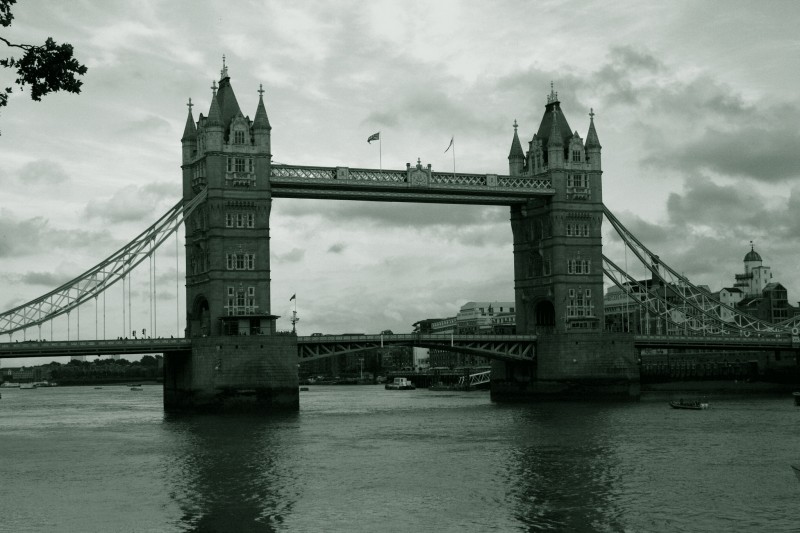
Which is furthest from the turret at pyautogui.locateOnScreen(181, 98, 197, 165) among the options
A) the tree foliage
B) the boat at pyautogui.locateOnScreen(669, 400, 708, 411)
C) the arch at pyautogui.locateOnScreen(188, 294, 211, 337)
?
the tree foliage

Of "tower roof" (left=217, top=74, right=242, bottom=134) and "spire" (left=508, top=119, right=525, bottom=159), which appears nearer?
"tower roof" (left=217, top=74, right=242, bottom=134)

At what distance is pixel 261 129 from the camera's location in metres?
93.9

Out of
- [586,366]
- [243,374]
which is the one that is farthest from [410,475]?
[586,366]

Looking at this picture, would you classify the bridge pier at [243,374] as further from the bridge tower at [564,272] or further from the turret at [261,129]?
the bridge tower at [564,272]

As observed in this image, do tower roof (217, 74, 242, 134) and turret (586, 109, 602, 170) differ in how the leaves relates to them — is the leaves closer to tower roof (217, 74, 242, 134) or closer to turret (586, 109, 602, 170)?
tower roof (217, 74, 242, 134)

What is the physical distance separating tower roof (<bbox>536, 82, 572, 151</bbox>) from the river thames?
1410 inches

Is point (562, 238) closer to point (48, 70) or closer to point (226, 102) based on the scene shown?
point (226, 102)

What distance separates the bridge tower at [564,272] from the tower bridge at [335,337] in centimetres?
12

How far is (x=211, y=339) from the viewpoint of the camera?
8862 cm

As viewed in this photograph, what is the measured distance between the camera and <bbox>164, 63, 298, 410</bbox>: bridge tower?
290ft

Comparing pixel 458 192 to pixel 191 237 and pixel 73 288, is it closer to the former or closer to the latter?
pixel 191 237

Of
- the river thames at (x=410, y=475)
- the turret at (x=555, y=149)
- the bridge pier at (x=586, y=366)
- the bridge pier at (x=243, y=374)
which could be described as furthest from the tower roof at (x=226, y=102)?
the bridge pier at (x=586, y=366)

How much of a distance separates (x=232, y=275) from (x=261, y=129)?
12471 millimetres

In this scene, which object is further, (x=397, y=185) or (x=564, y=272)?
(x=564, y=272)
